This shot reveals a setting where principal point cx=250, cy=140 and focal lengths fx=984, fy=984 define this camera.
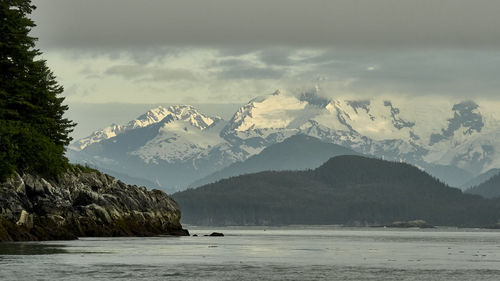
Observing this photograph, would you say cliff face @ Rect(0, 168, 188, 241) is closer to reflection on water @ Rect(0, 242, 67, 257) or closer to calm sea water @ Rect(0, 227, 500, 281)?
reflection on water @ Rect(0, 242, 67, 257)

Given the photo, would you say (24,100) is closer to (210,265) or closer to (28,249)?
(28,249)

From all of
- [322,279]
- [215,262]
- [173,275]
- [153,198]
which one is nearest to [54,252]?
[215,262]

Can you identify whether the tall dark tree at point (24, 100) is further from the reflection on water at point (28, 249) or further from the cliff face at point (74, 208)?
the reflection on water at point (28, 249)

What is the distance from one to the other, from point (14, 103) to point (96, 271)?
80.5 m

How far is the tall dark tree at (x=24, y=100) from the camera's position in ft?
509

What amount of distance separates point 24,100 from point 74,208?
836 inches

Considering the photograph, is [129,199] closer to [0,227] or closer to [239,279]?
[0,227]

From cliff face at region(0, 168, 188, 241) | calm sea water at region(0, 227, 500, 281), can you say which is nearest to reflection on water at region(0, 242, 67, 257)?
calm sea water at region(0, 227, 500, 281)

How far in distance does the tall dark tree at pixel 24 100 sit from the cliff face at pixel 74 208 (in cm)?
343

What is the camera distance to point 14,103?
168 metres

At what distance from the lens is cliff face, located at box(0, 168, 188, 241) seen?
139875 mm

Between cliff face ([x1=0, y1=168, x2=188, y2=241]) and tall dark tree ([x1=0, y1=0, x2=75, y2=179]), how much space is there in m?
3.43

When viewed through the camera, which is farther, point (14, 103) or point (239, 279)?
point (14, 103)

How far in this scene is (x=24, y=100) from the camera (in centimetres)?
16862
